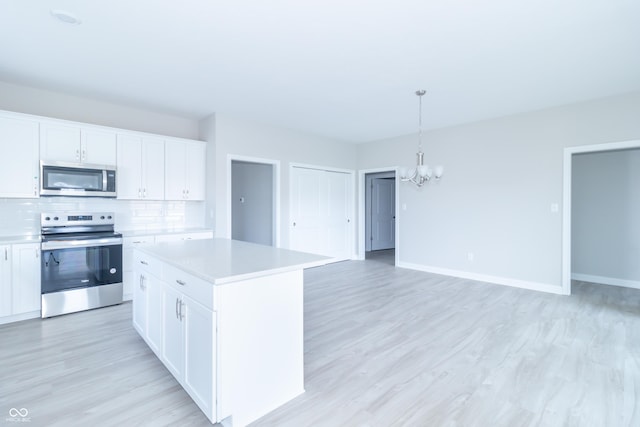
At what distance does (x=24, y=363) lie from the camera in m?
2.34

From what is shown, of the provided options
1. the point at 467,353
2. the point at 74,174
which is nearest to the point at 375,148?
the point at 467,353

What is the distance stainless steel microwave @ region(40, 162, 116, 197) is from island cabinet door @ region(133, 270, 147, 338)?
5.44 feet

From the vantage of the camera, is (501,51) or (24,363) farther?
(501,51)

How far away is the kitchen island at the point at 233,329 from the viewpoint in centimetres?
160

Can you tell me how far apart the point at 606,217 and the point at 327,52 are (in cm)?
526

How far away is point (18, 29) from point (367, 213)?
6995 millimetres

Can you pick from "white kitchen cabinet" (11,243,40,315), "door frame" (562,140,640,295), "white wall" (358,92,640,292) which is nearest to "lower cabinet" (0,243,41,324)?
"white kitchen cabinet" (11,243,40,315)

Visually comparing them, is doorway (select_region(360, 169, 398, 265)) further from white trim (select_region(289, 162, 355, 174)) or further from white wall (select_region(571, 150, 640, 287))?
white wall (select_region(571, 150, 640, 287))

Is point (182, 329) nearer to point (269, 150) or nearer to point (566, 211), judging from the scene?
point (269, 150)

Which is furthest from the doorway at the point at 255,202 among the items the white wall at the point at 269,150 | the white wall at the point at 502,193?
the white wall at the point at 502,193

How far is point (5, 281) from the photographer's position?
3.07 metres

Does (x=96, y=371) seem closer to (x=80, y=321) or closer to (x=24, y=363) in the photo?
(x=24, y=363)

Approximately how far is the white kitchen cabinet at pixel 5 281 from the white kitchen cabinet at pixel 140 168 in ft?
4.02

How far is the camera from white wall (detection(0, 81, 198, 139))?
3.51 metres
